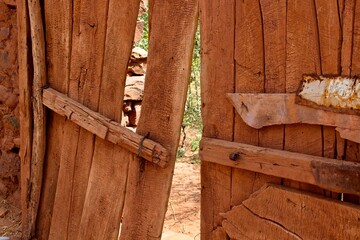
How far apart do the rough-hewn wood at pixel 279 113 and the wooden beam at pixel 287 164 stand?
0.40 feet

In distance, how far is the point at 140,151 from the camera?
235 cm

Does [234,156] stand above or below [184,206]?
above

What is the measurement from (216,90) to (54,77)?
121 cm

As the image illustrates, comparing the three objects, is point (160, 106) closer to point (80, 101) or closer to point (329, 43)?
point (80, 101)

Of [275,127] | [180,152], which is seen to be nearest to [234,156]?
[275,127]

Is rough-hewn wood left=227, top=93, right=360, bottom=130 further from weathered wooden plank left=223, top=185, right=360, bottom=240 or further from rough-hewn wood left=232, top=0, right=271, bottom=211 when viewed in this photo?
weathered wooden plank left=223, top=185, right=360, bottom=240

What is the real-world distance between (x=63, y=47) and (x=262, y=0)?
1.33 m

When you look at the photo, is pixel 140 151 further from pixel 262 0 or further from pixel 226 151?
pixel 262 0

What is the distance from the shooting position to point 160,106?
7.64ft

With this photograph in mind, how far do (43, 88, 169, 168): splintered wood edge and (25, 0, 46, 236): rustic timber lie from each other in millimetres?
78

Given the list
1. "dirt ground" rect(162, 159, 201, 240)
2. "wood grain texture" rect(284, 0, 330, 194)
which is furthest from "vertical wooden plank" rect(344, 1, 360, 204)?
"dirt ground" rect(162, 159, 201, 240)

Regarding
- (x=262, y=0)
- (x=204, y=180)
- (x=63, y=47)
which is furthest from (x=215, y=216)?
(x=63, y=47)

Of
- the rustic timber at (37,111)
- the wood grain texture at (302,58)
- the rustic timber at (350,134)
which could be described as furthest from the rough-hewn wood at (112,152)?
the rustic timber at (350,134)

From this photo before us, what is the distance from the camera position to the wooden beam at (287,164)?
1645mm
